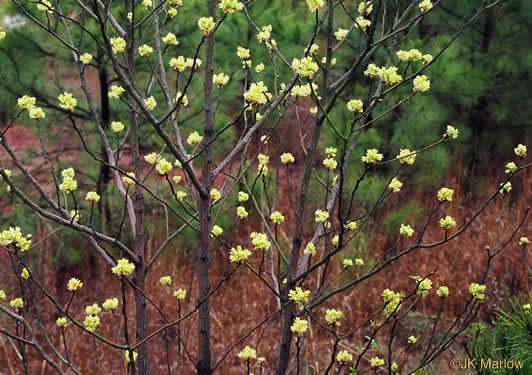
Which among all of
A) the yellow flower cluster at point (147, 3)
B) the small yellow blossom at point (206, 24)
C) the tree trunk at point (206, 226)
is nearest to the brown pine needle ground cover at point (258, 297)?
the tree trunk at point (206, 226)

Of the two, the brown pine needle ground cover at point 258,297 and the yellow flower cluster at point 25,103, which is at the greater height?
the brown pine needle ground cover at point 258,297

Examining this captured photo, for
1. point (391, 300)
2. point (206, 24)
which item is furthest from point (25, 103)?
point (391, 300)

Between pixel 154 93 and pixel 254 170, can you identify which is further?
pixel 254 170

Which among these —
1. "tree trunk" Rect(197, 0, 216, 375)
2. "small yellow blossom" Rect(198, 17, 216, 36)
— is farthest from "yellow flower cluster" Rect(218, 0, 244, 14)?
"tree trunk" Rect(197, 0, 216, 375)

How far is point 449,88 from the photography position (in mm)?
5023

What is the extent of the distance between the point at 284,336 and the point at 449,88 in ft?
12.9

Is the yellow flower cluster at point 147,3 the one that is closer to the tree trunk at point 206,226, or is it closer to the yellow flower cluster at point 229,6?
the tree trunk at point 206,226

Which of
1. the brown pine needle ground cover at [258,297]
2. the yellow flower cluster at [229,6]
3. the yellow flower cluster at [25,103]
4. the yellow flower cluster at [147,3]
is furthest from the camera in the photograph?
the brown pine needle ground cover at [258,297]

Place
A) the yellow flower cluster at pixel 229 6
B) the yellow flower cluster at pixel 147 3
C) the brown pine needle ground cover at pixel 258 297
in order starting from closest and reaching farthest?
the yellow flower cluster at pixel 229 6, the yellow flower cluster at pixel 147 3, the brown pine needle ground cover at pixel 258 297

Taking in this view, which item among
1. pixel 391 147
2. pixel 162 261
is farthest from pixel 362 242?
pixel 162 261

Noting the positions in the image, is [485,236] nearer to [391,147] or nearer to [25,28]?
[391,147]

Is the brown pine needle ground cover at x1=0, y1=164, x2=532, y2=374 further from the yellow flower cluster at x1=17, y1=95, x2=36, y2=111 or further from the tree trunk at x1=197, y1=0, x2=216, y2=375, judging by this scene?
the yellow flower cluster at x1=17, y1=95, x2=36, y2=111

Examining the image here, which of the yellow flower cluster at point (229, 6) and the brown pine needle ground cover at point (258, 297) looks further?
the brown pine needle ground cover at point (258, 297)

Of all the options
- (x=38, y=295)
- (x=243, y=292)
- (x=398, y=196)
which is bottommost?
(x=243, y=292)
